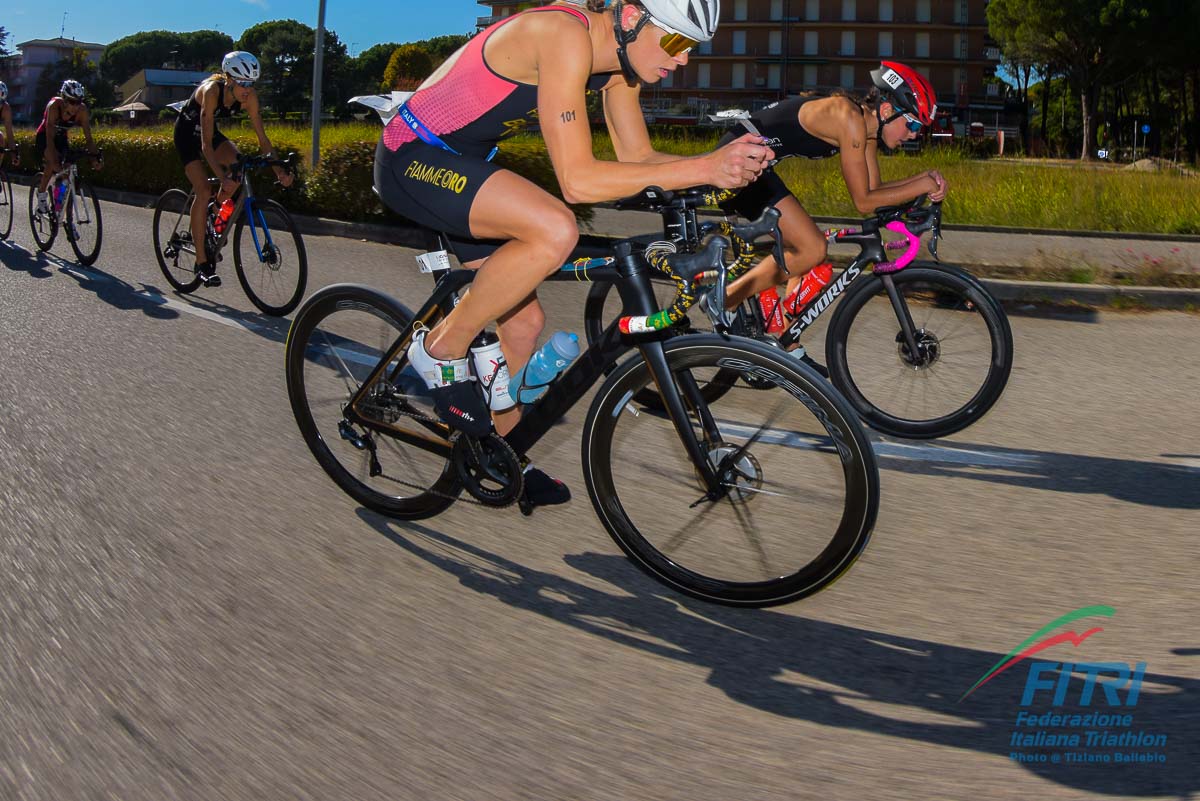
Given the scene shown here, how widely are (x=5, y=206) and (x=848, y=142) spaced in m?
11.1

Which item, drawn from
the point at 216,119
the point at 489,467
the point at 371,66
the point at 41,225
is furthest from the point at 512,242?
the point at 371,66

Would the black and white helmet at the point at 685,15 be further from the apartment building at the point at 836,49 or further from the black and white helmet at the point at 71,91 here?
the apartment building at the point at 836,49

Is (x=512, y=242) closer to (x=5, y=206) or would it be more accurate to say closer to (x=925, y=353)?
(x=925, y=353)

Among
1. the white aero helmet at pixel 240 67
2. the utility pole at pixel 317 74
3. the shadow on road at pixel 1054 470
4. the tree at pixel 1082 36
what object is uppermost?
the tree at pixel 1082 36

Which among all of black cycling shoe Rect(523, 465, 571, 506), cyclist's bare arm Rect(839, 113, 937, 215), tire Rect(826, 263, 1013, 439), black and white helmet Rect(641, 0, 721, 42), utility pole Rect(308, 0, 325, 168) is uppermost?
utility pole Rect(308, 0, 325, 168)

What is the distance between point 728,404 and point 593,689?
3.38 ft

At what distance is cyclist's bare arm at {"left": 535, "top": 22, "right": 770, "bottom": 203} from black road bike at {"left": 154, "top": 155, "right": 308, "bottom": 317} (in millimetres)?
5224

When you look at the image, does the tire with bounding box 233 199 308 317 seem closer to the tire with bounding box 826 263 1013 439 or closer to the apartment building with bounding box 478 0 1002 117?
the tire with bounding box 826 263 1013 439

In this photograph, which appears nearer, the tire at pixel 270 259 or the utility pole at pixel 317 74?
the tire at pixel 270 259

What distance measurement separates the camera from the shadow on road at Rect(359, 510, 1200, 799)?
2875 millimetres

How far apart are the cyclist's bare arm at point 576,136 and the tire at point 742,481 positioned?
1.57 feet

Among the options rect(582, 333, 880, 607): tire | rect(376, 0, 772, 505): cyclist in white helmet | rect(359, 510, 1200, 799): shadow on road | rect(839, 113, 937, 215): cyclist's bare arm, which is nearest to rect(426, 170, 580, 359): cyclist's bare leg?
rect(376, 0, 772, 505): cyclist in white helmet

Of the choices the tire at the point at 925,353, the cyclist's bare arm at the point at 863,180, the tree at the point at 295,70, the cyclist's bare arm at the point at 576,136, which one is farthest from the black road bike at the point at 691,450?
the tree at the point at 295,70

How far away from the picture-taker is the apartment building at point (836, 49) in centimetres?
9988
